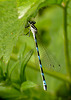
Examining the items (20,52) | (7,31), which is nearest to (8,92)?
(20,52)

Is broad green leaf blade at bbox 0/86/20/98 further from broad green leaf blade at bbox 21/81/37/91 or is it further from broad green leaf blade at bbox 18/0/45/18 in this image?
broad green leaf blade at bbox 18/0/45/18

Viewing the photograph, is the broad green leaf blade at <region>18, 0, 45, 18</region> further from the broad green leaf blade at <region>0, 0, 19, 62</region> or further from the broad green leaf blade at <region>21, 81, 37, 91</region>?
the broad green leaf blade at <region>21, 81, 37, 91</region>

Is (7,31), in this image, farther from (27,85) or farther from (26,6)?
(27,85)

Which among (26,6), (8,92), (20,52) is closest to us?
(26,6)

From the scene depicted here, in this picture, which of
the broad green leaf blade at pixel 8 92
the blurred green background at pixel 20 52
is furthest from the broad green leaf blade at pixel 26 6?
the broad green leaf blade at pixel 8 92

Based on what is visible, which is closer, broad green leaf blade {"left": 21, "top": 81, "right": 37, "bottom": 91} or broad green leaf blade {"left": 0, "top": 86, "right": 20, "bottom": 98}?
broad green leaf blade {"left": 21, "top": 81, "right": 37, "bottom": 91}

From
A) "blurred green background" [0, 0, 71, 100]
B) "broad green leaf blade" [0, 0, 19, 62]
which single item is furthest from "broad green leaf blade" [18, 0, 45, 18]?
"broad green leaf blade" [0, 0, 19, 62]

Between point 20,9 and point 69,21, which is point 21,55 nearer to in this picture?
point 20,9

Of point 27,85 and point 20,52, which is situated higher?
point 20,52

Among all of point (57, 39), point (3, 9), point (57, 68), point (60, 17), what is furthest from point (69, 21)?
point (3, 9)

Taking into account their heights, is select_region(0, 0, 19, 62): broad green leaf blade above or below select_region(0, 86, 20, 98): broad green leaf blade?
above

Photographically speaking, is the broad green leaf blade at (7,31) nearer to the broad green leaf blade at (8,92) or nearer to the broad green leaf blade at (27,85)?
the broad green leaf blade at (27,85)
